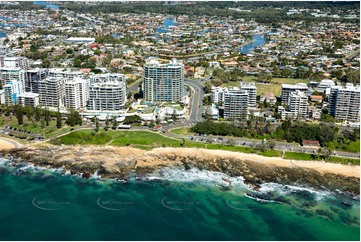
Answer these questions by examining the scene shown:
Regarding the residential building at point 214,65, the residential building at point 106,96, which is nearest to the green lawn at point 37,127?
the residential building at point 106,96

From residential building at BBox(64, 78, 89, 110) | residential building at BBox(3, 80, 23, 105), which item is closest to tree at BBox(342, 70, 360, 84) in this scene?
residential building at BBox(64, 78, 89, 110)

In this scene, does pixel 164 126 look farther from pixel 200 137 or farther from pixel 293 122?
pixel 293 122

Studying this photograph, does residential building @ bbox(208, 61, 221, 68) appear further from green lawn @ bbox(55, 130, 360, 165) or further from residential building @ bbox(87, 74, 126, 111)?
green lawn @ bbox(55, 130, 360, 165)

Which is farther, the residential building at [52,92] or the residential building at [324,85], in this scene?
the residential building at [324,85]

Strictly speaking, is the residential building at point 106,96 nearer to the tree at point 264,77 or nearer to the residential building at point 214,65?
the tree at point 264,77

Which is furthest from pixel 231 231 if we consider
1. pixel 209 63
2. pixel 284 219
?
pixel 209 63

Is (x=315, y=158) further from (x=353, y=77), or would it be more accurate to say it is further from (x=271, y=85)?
Answer: (x=353, y=77)
